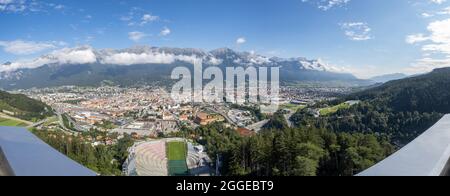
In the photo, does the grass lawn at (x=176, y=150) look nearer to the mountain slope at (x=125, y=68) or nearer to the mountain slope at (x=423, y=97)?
the mountain slope at (x=423, y=97)

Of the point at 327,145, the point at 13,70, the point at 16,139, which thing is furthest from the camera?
the point at 13,70

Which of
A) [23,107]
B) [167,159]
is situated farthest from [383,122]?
[23,107]

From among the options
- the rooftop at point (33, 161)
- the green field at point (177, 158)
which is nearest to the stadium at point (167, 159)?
the green field at point (177, 158)

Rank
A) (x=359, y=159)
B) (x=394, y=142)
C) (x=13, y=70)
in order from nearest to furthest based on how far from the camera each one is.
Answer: (x=359, y=159) → (x=394, y=142) → (x=13, y=70)

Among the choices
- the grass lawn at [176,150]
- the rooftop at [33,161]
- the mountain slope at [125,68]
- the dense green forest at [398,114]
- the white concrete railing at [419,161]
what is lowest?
the grass lawn at [176,150]

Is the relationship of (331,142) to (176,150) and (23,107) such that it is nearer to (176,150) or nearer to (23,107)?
(176,150)

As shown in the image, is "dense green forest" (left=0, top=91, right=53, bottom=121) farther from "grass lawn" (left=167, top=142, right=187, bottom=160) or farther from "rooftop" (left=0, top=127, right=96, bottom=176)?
"rooftop" (left=0, top=127, right=96, bottom=176)
